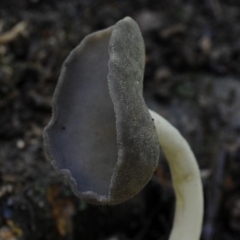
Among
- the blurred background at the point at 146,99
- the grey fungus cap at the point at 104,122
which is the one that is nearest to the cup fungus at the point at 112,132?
the grey fungus cap at the point at 104,122

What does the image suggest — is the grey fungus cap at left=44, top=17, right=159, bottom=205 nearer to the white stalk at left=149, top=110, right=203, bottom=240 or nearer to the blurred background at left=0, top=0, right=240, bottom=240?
the white stalk at left=149, top=110, right=203, bottom=240

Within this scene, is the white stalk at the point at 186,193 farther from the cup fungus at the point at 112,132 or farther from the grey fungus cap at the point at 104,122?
the grey fungus cap at the point at 104,122

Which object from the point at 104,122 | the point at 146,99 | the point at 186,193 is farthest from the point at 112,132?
the point at 146,99

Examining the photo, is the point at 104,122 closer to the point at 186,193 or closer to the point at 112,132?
the point at 112,132

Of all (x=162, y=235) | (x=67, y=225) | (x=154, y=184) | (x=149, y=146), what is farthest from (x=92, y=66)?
(x=162, y=235)

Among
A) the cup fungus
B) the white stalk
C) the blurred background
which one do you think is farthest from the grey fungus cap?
the blurred background

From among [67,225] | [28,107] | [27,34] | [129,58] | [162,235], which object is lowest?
[162,235]

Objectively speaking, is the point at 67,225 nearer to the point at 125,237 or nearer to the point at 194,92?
the point at 125,237
